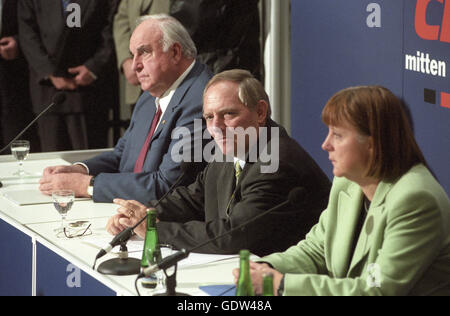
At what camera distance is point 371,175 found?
2.37 meters

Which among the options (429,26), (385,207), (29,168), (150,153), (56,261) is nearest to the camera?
(385,207)

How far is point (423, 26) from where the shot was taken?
430 centimetres

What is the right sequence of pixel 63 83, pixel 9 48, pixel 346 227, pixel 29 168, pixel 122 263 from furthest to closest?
pixel 63 83
pixel 9 48
pixel 29 168
pixel 122 263
pixel 346 227

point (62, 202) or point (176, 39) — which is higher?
point (176, 39)

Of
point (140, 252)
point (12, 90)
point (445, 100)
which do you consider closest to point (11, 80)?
point (12, 90)

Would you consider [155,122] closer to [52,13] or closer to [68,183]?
[68,183]

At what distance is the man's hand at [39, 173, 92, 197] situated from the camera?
381 cm

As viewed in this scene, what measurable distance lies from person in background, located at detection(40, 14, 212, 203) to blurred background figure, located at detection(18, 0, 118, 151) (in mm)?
1587

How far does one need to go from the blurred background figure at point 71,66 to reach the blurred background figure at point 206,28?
0.35 ft

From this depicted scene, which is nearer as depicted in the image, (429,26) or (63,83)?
(429,26)

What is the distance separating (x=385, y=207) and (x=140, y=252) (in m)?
0.96

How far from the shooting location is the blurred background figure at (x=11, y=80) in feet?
18.2

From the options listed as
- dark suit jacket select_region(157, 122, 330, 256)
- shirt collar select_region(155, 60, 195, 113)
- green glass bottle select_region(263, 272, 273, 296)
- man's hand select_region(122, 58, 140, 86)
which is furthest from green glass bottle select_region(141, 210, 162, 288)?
man's hand select_region(122, 58, 140, 86)
